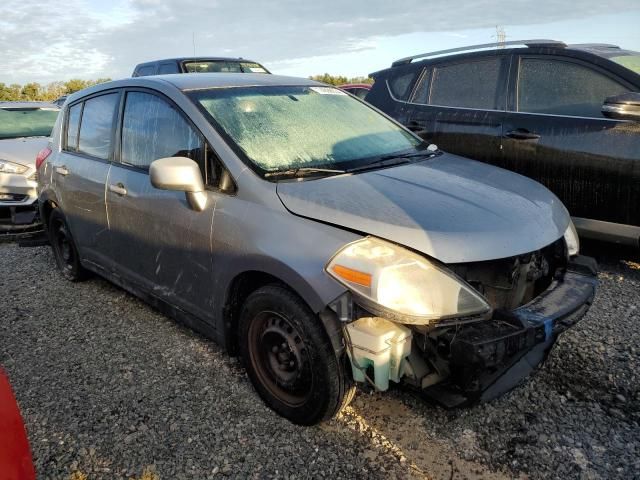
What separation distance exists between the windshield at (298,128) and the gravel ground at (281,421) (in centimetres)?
128

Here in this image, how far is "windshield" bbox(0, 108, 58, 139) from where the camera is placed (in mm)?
8156

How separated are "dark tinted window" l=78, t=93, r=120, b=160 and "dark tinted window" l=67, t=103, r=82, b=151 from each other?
0.09 metres

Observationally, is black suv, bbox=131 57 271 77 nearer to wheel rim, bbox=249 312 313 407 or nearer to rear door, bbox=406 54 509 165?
rear door, bbox=406 54 509 165

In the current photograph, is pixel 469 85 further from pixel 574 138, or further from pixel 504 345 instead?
pixel 504 345

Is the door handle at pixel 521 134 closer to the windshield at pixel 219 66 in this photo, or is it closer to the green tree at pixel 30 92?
the windshield at pixel 219 66

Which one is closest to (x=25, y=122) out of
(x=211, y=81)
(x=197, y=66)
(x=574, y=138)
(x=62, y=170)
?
(x=197, y=66)

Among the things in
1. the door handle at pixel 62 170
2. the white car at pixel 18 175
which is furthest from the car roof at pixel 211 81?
the white car at pixel 18 175

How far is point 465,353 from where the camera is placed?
207 cm

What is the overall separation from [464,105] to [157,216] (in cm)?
320

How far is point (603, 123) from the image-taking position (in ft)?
13.6

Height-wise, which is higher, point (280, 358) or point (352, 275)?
point (352, 275)

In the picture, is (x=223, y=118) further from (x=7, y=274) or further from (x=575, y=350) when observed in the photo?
(x=7, y=274)

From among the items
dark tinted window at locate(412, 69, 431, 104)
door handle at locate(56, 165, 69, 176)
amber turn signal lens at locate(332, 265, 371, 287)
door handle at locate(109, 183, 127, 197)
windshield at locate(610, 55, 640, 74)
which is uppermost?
windshield at locate(610, 55, 640, 74)

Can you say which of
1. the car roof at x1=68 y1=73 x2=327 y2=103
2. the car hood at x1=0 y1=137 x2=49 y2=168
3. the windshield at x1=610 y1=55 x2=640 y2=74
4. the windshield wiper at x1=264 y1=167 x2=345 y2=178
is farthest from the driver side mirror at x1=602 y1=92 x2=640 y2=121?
the car hood at x1=0 y1=137 x2=49 y2=168
